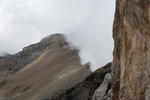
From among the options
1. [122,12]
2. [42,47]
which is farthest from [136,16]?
[42,47]

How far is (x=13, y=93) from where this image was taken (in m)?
50.8

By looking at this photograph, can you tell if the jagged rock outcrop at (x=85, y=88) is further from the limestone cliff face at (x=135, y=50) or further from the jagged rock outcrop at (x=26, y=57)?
the jagged rock outcrop at (x=26, y=57)

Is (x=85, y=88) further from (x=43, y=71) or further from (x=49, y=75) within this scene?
(x=43, y=71)

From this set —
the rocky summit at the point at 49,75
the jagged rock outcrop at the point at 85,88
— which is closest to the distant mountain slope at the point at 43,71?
the rocky summit at the point at 49,75

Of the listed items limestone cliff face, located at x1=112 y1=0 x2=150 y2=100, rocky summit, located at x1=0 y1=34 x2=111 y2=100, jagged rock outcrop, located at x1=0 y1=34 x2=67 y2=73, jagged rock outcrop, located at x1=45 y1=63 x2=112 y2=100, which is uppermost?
jagged rock outcrop, located at x1=0 y1=34 x2=67 y2=73

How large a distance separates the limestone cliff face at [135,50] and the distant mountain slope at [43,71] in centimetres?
2606

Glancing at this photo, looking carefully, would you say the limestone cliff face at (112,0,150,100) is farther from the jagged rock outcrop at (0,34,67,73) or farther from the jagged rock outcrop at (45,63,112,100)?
the jagged rock outcrop at (0,34,67,73)

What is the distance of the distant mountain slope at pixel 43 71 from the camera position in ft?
151

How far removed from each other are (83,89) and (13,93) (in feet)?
51.4

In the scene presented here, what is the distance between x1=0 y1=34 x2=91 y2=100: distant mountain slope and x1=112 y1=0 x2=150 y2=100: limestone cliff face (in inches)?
1026

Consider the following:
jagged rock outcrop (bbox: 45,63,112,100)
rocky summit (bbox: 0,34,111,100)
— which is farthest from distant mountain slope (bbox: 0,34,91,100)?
Result: jagged rock outcrop (bbox: 45,63,112,100)

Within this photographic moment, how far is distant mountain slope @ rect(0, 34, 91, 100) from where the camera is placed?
151ft

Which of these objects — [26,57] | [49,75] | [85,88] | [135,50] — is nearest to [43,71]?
[49,75]

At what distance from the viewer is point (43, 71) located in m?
55.4
